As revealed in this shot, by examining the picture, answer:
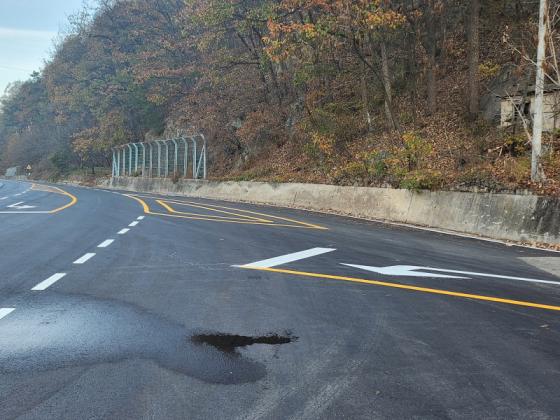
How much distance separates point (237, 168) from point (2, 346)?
29387 millimetres

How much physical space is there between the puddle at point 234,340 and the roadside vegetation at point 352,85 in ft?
32.7

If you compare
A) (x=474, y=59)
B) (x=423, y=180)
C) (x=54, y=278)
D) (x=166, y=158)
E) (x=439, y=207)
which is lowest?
(x=54, y=278)

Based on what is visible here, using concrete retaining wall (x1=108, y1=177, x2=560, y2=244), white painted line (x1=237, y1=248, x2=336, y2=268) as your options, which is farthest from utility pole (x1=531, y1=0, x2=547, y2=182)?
white painted line (x1=237, y1=248, x2=336, y2=268)

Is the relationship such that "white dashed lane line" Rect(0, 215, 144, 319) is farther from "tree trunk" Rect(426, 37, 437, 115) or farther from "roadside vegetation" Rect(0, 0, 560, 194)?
"tree trunk" Rect(426, 37, 437, 115)

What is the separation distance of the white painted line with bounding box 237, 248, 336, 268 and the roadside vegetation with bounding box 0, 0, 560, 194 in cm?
612

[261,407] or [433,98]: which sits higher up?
[433,98]

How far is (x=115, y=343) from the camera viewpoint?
4.79m

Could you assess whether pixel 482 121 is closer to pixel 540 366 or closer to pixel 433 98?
pixel 433 98

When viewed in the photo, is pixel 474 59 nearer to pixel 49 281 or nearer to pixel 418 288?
pixel 418 288

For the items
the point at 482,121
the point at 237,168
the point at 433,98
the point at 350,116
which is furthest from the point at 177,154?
the point at 482,121

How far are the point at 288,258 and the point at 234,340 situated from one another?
455cm

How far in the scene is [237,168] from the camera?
33812 millimetres

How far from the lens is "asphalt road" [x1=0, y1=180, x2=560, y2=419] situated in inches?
143

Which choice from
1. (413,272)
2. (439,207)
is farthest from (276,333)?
(439,207)
